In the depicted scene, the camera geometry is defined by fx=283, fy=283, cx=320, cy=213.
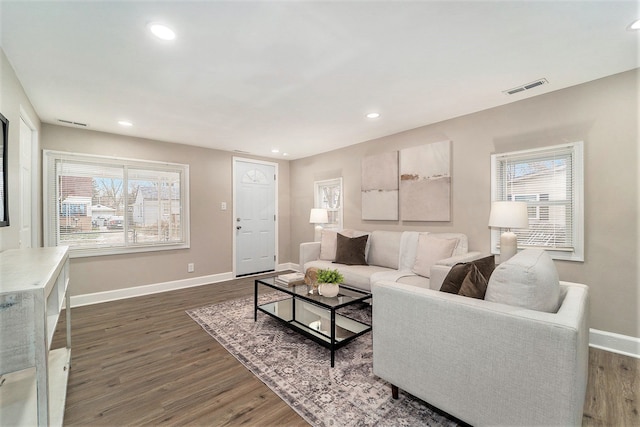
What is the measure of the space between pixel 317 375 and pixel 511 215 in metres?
2.19

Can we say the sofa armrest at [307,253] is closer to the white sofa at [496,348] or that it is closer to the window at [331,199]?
the window at [331,199]

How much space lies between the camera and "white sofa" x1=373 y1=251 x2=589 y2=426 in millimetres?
1174

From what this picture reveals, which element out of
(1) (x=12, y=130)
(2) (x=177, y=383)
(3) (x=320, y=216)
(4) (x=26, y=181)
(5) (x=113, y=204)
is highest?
(1) (x=12, y=130)

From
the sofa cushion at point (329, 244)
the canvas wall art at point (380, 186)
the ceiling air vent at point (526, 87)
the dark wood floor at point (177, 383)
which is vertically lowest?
the dark wood floor at point (177, 383)

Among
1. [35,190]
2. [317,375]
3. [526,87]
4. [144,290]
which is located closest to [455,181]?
[526,87]

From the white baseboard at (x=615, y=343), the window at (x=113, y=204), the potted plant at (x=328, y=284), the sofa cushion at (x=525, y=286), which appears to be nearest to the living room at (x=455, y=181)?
the white baseboard at (x=615, y=343)

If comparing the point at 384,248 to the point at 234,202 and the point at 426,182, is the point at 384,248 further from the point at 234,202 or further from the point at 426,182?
the point at 234,202

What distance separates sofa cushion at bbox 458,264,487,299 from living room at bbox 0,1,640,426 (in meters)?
1.72

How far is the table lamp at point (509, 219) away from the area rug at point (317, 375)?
1538 mm

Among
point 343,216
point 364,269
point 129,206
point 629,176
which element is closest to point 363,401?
point 364,269

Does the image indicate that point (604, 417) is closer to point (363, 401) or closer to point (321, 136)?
point (363, 401)

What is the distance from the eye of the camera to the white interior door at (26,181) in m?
2.82

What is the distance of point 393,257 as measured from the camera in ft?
11.9

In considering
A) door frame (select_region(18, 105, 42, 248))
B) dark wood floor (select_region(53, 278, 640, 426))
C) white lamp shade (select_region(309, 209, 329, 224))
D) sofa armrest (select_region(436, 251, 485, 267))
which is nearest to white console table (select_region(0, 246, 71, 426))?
dark wood floor (select_region(53, 278, 640, 426))
